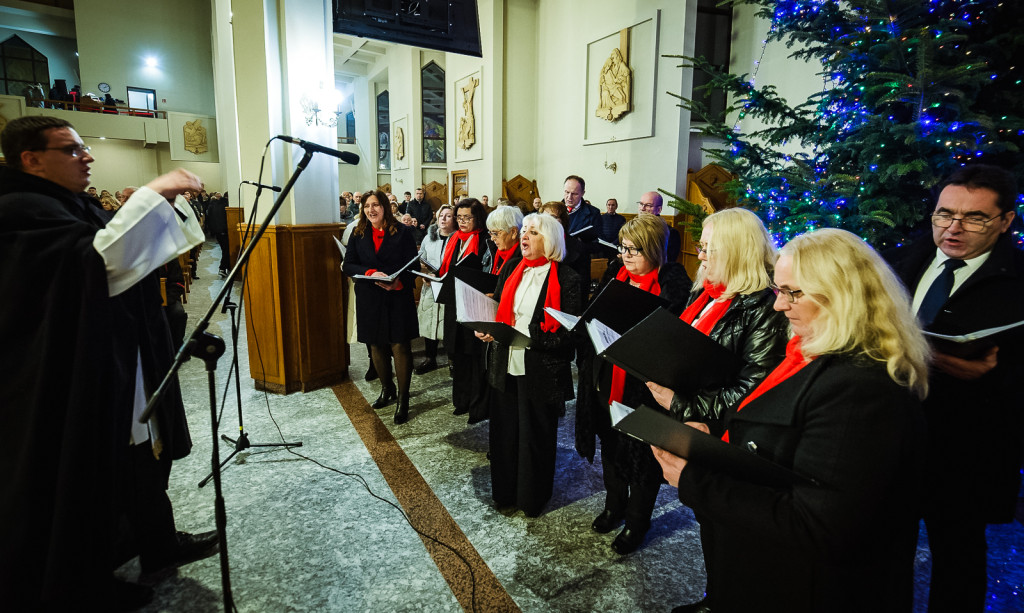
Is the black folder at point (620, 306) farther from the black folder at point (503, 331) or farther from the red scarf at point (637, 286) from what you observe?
the black folder at point (503, 331)

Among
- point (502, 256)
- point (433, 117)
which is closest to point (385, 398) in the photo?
point (502, 256)

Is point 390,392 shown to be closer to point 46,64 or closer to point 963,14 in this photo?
point 963,14

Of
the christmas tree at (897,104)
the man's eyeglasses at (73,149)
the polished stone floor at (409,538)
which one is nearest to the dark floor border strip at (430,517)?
the polished stone floor at (409,538)

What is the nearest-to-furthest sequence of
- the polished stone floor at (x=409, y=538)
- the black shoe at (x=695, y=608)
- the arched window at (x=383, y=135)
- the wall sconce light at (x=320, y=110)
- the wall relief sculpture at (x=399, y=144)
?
the black shoe at (x=695, y=608) → the polished stone floor at (x=409, y=538) → the wall sconce light at (x=320, y=110) → the wall relief sculpture at (x=399, y=144) → the arched window at (x=383, y=135)

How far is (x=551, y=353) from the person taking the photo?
2461 millimetres

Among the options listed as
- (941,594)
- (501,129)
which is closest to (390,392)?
(941,594)

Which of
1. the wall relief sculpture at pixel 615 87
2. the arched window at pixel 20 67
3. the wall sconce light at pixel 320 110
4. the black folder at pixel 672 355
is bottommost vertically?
the black folder at pixel 672 355

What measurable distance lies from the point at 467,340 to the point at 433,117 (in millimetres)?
12035

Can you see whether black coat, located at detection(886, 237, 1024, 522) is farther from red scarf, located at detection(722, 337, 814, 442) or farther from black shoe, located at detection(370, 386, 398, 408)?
black shoe, located at detection(370, 386, 398, 408)

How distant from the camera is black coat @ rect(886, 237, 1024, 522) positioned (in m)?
1.62

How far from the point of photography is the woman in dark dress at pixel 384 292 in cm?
381

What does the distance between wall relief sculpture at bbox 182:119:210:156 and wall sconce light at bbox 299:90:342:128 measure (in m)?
17.7

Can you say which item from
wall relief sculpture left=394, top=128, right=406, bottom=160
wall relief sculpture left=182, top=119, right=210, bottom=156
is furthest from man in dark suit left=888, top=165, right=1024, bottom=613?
wall relief sculpture left=182, top=119, right=210, bottom=156

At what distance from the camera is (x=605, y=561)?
228 cm
